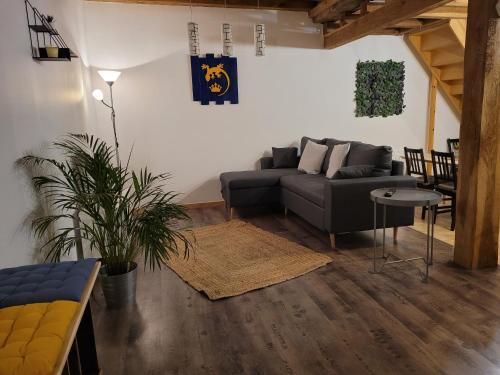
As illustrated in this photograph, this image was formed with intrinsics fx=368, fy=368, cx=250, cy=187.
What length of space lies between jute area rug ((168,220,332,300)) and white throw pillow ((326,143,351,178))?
106 centimetres

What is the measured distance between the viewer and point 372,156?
379 centimetres

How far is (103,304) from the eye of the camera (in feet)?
→ 8.52

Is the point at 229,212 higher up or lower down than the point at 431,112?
lower down

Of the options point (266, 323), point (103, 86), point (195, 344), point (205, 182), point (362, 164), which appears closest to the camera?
point (195, 344)

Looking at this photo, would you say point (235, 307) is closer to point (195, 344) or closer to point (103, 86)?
point (195, 344)

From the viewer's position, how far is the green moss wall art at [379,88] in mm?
5734

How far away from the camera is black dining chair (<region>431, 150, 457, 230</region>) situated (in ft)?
12.9

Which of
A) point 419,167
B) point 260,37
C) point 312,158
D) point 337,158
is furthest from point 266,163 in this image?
point 419,167

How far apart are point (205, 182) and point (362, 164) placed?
2.38 meters

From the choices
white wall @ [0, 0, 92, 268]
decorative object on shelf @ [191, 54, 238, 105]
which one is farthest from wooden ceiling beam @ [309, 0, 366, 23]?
white wall @ [0, 0, 92, 268]

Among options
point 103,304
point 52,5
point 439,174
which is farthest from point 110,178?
point 439,174

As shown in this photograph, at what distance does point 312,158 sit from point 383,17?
5.95 ft

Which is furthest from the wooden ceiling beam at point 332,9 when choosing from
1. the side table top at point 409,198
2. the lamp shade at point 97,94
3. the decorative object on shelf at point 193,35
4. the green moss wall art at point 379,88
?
the lamp shade at point 97,94

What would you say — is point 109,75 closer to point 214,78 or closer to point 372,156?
point 214,78
